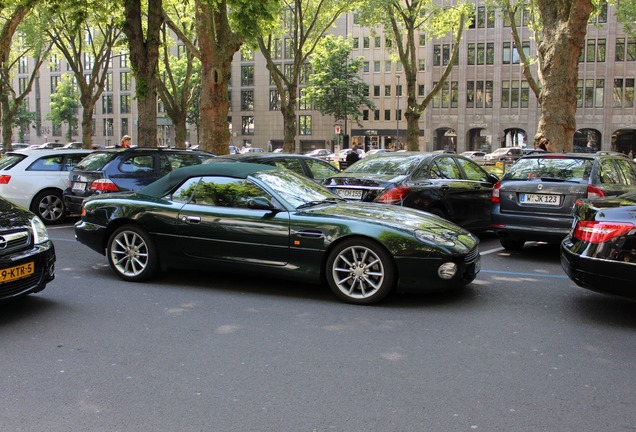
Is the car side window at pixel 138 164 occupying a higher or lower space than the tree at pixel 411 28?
lower

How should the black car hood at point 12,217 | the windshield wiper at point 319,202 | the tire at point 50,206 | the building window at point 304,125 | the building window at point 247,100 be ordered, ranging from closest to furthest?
the black car hood at point 12,217 → the windshield wiper at point 319,202 → the tire at point 50,206 → the building window at point 304,125 → the building window at point 247,100

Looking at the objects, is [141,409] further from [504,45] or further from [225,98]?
[504,45]

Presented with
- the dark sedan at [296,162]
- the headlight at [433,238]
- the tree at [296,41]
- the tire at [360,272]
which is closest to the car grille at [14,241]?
the tire at [360,272]

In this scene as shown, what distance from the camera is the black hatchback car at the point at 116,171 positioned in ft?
37.2

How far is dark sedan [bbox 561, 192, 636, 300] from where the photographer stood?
5484mm

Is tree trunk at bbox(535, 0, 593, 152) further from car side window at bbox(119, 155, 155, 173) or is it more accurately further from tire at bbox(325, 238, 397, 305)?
tire at bbox(325, 238, 397, 305)

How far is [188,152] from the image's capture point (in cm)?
1265

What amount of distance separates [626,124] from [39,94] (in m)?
79.6

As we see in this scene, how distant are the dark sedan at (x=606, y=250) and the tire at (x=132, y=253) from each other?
4.58 m

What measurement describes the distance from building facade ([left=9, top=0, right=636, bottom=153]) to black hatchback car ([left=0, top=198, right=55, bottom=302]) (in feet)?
151

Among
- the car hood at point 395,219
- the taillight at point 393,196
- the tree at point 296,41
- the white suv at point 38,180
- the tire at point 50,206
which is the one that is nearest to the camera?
the car hood at point 395,219

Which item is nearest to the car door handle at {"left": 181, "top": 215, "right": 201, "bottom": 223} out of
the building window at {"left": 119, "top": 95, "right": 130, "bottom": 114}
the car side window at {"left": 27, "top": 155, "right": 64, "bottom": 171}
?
the car side window at {"left": 27, "top": 155, "right": 64, "bottom": 171}

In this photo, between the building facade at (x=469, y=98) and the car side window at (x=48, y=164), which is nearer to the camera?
the car side window at (x=48, y=164)

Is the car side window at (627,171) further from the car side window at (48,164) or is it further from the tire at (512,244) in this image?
the car side window at (48,164)
